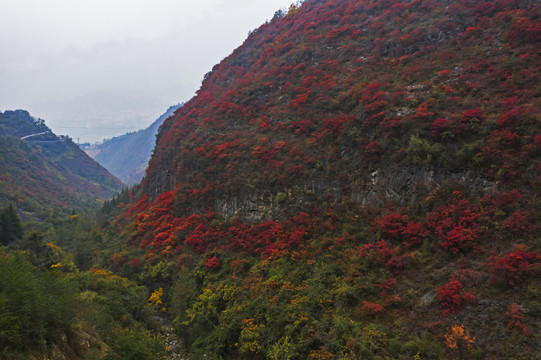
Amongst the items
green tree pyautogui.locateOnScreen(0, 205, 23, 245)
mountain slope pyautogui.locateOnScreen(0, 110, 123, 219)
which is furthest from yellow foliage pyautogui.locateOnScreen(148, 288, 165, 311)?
mountain slope pyautogui.locateOnScreen(0, 110, 123, 219)

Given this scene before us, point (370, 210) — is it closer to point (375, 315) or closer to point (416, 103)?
point (375, 315)

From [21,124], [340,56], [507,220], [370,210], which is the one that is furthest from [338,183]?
[21,124]

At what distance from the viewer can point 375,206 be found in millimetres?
18719

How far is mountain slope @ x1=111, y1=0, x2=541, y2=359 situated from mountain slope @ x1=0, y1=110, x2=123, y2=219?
200 ft

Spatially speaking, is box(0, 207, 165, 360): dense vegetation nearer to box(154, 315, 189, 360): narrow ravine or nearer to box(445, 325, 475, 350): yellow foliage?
box(154, 315, 189, 360): narrow ravine

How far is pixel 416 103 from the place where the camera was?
19906 mm

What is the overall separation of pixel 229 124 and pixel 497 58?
2738cm

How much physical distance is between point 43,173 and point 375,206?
116815mm

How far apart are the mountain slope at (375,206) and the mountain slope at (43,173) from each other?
61.0 m

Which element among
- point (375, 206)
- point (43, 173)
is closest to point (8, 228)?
point (375, 206)

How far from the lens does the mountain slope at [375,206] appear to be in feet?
37.8

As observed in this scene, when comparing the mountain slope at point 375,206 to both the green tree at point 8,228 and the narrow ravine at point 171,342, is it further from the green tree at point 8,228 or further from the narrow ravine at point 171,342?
the green tree at point 8,228

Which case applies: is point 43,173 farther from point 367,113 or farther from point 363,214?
point 363,214

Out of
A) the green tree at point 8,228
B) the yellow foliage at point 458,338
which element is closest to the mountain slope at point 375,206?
the yellow foliage at point 458,338
